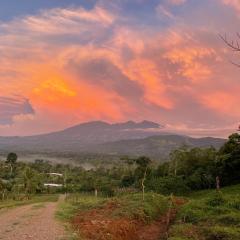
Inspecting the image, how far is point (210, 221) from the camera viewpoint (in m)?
29.9

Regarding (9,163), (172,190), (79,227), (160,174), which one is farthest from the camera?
(9,163)

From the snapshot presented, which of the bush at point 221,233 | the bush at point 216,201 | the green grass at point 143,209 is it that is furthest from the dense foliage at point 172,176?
the bush at point 221,233

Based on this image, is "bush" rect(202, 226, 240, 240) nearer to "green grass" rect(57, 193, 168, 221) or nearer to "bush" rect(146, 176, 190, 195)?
"green grass" rect(57, 193, 168, 221)

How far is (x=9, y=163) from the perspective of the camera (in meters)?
129

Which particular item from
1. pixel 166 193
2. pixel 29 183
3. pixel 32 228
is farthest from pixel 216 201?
pixel 29 183

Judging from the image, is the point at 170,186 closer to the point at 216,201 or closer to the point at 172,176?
the point at 172,176

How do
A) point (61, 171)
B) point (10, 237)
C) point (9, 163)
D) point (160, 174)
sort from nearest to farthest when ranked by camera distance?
point (10, 237) < point (160, 174) < point (9, 163) < point (61, 171)

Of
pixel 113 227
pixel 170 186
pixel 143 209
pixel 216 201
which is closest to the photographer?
pixel 113 227

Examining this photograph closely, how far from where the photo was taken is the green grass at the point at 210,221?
25.2 metres

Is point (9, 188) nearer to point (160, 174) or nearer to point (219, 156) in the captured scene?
point (160, 174)

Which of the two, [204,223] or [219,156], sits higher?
[219,156]

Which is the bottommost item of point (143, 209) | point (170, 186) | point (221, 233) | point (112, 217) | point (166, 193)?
point (166, 193)

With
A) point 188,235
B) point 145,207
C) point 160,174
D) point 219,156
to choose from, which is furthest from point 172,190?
point 188,235

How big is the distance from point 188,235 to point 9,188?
71681 mm
